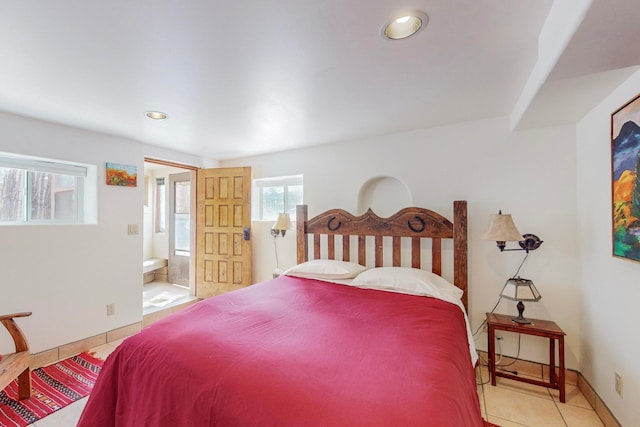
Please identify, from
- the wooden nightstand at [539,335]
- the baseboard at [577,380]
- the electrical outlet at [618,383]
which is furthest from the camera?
the wooden nightstand at [539,335]

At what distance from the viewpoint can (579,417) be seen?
6.04 ft

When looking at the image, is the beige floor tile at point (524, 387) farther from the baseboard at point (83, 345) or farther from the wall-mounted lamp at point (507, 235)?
the baseboard at point (83, 345)

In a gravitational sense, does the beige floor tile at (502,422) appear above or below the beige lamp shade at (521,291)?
below

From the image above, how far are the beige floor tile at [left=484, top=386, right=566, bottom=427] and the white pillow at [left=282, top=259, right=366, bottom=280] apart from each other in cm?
139

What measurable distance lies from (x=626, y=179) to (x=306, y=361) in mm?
1944

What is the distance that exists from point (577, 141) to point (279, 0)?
2.48 m

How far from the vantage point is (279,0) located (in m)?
1.10

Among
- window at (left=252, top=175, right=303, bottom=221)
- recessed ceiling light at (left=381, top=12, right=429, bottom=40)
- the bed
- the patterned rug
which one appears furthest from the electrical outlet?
the patterned rug

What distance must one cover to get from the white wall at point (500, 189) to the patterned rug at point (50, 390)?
286cm

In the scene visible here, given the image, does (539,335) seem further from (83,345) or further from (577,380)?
(83,345)

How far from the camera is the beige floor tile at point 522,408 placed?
5.98ft

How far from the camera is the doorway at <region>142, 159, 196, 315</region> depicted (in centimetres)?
484

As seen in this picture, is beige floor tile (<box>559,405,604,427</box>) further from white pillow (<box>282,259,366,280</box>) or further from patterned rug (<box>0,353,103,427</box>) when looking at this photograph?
patterned rug (<box>0,353,103,427</box>)

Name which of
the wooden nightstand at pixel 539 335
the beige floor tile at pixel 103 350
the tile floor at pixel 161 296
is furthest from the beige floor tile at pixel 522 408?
the tile floor at pixel 161 296
